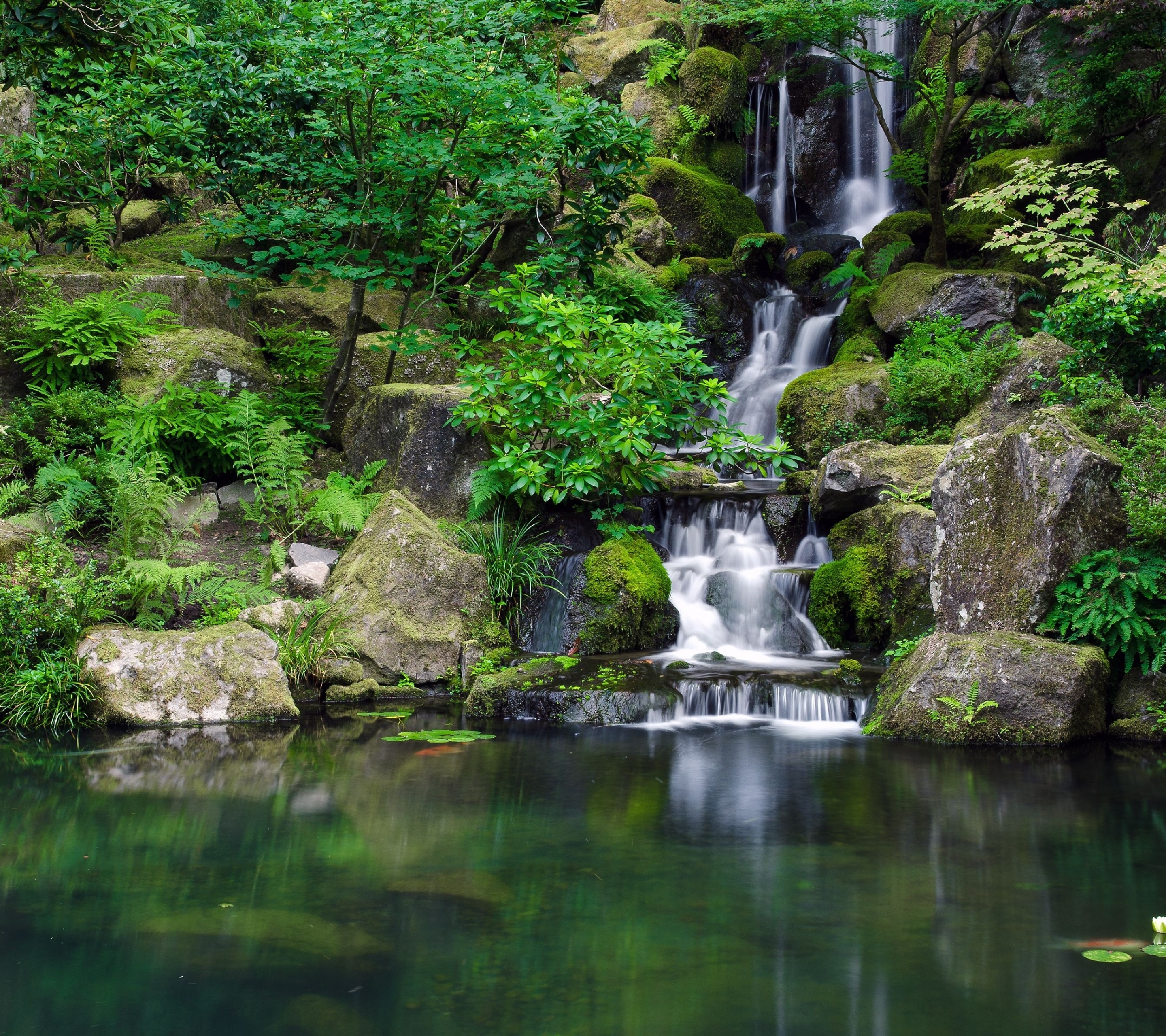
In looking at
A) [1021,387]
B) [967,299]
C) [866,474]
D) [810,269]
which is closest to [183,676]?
[866,474]

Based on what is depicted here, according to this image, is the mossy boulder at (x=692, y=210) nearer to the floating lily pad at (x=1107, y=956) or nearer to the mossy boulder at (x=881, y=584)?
the mossy boulder at (x=881, y=584)

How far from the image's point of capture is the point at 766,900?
4316 mm

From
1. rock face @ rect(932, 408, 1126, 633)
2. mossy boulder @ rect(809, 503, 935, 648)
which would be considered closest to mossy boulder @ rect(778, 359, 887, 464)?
mossy boulder @ rect(809, 503, 935, 648)

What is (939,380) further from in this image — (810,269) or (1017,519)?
(810,269)

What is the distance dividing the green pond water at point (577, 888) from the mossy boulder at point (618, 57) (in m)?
17.8

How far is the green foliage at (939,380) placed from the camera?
10672 millimetres

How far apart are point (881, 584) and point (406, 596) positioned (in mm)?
4499

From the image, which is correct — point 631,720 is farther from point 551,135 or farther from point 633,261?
point 633,261

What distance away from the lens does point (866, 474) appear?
990 cm

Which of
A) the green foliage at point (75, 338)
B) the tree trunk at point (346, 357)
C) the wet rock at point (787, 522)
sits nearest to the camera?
the green foliage at point (75, 338)

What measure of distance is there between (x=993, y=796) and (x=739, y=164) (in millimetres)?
16614

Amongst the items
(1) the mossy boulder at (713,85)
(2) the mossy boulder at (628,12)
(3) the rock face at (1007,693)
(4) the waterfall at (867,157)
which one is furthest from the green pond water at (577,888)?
(2) the mossy boulder at (628,12)

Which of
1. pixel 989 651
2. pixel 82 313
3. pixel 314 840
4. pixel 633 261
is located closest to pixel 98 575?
pixel 82 313

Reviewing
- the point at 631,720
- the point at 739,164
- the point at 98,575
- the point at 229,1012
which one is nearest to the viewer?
the point at 229,1012
